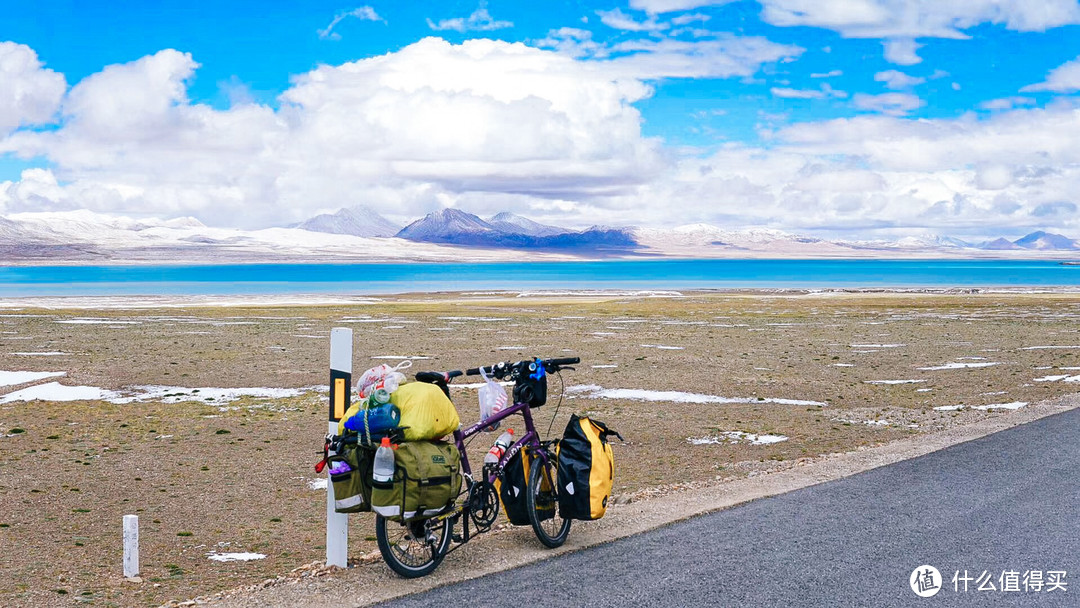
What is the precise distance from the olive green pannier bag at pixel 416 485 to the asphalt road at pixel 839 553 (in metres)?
0.63

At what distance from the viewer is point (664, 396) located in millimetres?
20625

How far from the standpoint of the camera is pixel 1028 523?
8711mm

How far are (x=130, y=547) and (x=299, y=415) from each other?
32.4ft

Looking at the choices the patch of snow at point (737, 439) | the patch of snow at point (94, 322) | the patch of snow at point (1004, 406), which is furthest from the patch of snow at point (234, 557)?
the patch of snow at point (94, 322)

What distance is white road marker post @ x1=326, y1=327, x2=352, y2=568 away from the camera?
297 inches

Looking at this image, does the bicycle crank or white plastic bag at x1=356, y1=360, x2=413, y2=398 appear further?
the bicycle crank

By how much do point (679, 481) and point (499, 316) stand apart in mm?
41651

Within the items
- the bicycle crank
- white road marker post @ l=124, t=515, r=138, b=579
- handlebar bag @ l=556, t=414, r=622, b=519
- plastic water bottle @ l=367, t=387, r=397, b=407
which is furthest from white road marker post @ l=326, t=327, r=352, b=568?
handlebar bag @ l=556, t=414, r=622, b=519

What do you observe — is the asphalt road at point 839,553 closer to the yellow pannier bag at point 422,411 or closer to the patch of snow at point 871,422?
the yellow pannier bag at point 422,411

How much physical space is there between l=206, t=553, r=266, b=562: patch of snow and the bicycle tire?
2.16 meters


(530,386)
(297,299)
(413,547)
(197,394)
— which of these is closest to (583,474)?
(530,386)

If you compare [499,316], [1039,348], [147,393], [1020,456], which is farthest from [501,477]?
[499,316]

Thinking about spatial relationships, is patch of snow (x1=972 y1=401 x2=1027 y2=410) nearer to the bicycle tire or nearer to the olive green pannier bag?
the bicycle tire

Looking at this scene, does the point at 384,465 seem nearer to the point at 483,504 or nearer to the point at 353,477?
the point at 353,477
